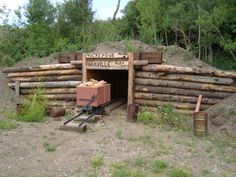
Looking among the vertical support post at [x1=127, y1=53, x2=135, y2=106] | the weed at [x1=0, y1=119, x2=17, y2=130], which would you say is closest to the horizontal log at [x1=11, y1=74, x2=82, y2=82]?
the vertical support post at [x1=127, y1=53, x2=135, y2=106]

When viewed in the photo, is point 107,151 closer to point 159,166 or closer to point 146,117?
point 159,166

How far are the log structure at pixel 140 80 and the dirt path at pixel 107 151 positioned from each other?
1.68 m

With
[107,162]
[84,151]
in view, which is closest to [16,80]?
[84,151]

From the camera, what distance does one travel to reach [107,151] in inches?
252

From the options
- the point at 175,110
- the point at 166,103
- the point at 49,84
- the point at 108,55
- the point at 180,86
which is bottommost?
the point at 175,110

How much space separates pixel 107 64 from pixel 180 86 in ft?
6.76

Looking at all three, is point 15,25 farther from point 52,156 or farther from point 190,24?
point 52,156

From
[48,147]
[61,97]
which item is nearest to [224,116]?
[48,147]

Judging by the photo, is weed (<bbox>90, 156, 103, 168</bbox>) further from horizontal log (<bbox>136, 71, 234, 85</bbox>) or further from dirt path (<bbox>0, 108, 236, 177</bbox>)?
horizontal log (<bbox>136, 71, 234, 85</bbox>)

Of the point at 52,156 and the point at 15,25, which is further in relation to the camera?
the point at 15,25

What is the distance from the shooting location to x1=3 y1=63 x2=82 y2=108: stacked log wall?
413 inches

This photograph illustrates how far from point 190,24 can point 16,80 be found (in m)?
11.3

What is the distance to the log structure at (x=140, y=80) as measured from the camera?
9.09 m

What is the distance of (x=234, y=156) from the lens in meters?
6.23
